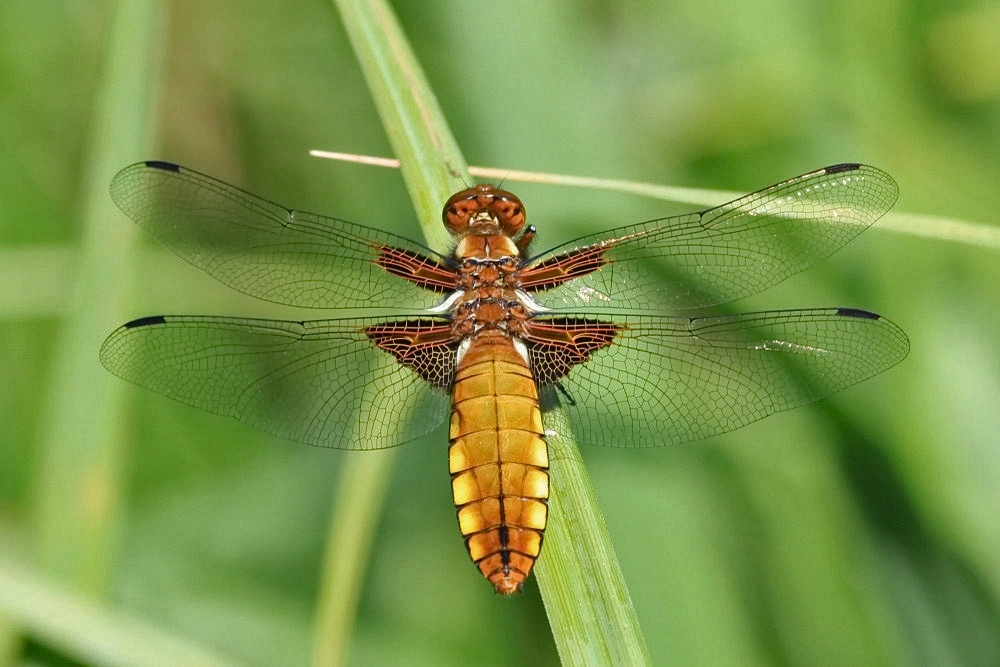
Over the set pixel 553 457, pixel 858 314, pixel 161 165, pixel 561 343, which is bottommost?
pixel 553 457

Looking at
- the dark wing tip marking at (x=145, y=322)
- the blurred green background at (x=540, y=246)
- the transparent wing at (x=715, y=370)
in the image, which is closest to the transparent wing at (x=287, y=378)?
the dark wing tip marking at (x=145, y=322)

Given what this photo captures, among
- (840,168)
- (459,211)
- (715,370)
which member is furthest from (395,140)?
(840,168)

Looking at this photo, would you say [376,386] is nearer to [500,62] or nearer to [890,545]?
[500,62]

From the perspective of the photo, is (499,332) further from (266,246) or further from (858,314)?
(858,314)

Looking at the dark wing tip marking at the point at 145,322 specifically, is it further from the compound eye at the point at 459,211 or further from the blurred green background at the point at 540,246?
the compound eye at the point at 459,211

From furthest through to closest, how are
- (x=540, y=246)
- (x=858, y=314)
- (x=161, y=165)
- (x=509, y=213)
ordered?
(x=540, y=246)
(x=509, y=213)
(x=161, y=165)
(x=858, y=314)

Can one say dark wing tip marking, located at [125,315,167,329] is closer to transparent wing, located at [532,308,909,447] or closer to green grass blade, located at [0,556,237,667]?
green grass blade, located at [0,556,237,667]
